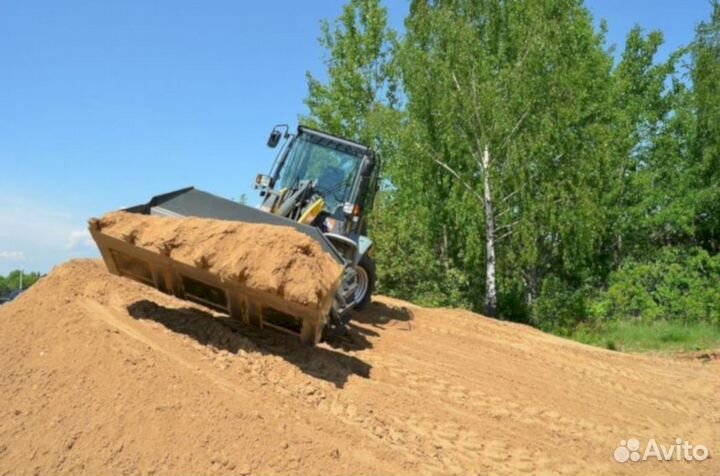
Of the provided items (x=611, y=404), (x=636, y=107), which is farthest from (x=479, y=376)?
(x=636, y=107)

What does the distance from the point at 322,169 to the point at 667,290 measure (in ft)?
44.4

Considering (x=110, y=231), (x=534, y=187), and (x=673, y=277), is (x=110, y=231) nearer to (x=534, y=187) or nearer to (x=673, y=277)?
(x=534, y=187)

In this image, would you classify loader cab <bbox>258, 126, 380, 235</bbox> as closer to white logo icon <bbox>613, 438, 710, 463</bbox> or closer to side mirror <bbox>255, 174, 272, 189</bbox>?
side mirror <bbox>255, 174, 272, 189</bbox>

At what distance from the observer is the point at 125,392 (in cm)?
572

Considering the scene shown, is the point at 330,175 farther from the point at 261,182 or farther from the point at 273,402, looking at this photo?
the point at 273,402

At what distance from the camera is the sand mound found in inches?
262

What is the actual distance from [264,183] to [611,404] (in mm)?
5615

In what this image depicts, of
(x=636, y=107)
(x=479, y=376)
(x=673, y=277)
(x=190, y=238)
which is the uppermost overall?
(x=636, y=107)

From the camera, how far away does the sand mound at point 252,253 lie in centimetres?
665

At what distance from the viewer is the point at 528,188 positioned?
18.8 meters

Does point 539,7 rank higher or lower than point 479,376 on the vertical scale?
higher

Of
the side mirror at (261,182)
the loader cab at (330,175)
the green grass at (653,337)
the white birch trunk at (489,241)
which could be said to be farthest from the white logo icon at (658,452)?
the white birch trunk at (489,241)

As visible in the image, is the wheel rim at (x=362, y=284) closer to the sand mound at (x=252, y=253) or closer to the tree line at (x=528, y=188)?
the sand mound at (x=252, y=253)

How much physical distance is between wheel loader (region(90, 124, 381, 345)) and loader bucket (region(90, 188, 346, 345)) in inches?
0.4
